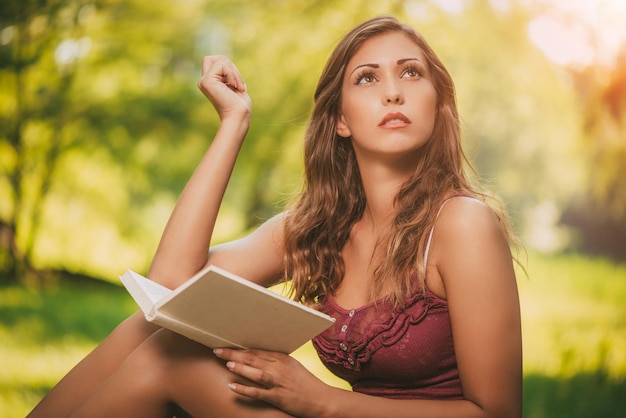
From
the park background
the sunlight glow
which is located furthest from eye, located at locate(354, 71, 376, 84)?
the park background

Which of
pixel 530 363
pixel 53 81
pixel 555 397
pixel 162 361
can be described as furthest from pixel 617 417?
pixel 53 81

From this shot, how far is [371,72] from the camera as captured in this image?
6.13 ft

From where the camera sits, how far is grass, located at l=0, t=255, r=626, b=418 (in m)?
3.91

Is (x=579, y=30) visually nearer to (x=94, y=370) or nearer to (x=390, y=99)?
(x=390, y=99)

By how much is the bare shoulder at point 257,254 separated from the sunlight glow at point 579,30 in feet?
16.4

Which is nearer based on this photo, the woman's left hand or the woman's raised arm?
the woman's left hand

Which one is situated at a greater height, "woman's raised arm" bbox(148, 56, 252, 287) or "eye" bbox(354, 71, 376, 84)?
"eye" bbox(354, 71, 376, 84)

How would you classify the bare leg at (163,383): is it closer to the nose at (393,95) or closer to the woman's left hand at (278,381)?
the woman's left hand at (278,381)

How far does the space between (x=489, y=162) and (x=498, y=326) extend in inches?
249

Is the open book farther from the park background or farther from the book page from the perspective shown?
the park background

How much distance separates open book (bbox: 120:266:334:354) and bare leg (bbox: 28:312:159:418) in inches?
13.5

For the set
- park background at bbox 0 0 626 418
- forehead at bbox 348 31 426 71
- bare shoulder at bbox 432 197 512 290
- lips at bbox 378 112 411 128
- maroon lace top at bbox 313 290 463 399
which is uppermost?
park background at bbox 0 0 626 418

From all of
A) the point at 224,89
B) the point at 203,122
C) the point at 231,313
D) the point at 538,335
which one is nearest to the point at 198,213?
the point at 224,89

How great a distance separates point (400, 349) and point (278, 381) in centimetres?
31
